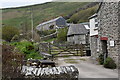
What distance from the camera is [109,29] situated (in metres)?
8.19

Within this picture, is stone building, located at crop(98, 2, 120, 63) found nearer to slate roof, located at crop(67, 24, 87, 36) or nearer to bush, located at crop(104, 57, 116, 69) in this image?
bush, located at crop(104, 57, 116, 69)

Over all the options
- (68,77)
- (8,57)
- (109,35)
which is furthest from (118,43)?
(8,57)

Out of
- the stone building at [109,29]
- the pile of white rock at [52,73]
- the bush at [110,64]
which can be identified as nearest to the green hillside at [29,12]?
the pile of white rock at [52,73]

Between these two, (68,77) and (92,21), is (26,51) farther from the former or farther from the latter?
(68,77)

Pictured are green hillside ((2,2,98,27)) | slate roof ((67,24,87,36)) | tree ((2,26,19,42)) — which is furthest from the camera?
tree ((2,26,19,42))

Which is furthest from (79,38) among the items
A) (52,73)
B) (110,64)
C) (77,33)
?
(52,73)

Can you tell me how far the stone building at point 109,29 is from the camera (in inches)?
296

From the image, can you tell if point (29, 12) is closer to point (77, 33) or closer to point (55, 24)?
point (77, 33)

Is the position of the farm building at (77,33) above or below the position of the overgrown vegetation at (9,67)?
above

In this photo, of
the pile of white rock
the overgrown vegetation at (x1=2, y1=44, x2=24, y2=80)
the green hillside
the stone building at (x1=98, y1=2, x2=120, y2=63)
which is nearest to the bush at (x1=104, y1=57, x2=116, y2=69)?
the stone building at (x1=98, y1=2, x2=120, y2=63)

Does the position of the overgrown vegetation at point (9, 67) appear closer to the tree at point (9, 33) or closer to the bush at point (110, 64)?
the bush at point (110, 64)

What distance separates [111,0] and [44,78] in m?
5.14

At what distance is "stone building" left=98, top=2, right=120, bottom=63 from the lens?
7.51m

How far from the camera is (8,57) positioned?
4.69 metres
